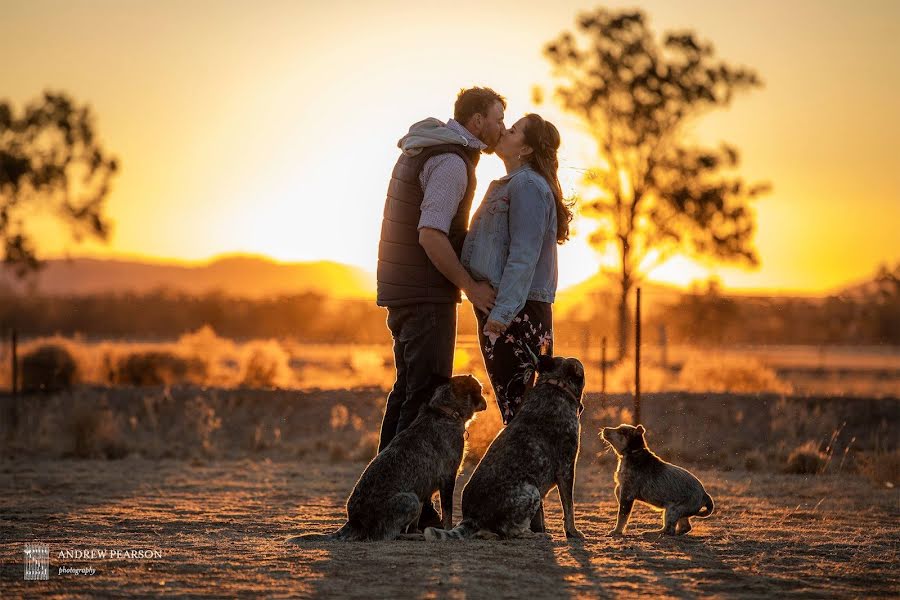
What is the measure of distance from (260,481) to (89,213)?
60.3 ft

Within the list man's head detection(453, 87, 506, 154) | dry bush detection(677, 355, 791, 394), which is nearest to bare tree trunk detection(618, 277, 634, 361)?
dry bush detection(677, 355, 791, 394)

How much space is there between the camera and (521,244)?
7.02 m

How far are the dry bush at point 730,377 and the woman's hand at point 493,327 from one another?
12.9 metres

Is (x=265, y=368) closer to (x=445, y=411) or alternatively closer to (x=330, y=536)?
(x=330, y=536)

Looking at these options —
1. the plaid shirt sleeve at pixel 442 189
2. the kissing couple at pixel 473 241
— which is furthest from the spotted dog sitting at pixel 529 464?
the plaid shirt sleeve at pixel 442 189

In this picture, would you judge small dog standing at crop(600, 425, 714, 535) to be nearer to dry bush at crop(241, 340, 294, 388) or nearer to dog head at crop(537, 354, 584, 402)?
dog head at crop(537, 354, 584, 402)

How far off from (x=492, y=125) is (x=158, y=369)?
49.9 feet

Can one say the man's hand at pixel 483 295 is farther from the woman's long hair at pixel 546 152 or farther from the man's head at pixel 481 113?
the man's head at pixel 481 113

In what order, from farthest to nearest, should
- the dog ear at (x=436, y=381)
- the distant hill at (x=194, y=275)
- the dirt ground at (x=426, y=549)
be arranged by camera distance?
1. the distant hill at (x=194, y=275)
2. the dog ear at (x=436, y=381)
3. the dirt ground at (x=426, y=549)

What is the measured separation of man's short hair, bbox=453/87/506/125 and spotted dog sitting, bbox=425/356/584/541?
1510 mm

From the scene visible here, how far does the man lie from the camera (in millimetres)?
7098

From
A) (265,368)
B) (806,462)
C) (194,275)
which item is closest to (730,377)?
(265,368)

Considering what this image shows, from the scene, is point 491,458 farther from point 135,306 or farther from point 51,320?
point 135,306

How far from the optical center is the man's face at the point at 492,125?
7.29 metres
